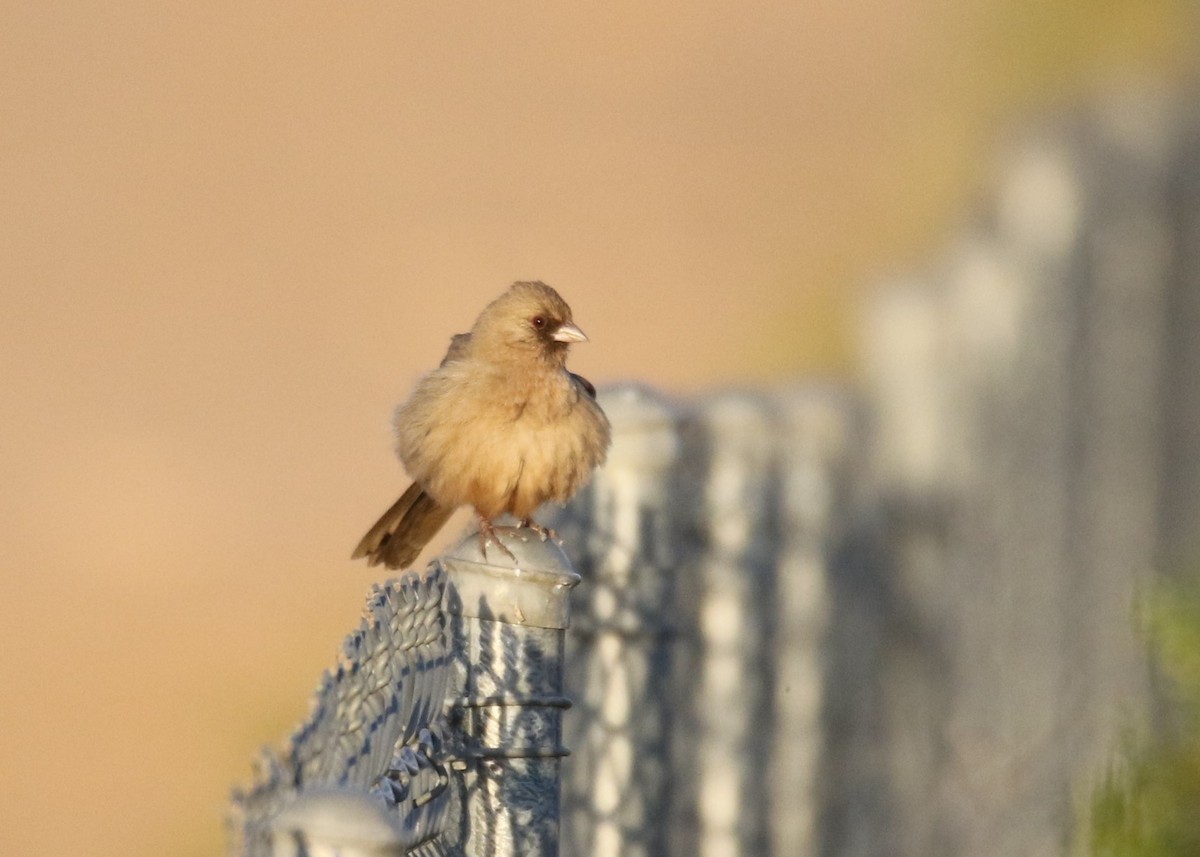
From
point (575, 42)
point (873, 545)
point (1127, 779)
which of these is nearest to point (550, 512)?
point (873, 545)

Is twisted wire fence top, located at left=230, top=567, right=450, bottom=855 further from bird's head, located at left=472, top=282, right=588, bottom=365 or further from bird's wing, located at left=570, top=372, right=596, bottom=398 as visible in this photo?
bird's head, located at left=472, top=282, right=588, bottom=365

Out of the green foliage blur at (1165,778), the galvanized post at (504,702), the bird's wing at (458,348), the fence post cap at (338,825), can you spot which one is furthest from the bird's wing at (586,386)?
the fence post cap at (338,825)

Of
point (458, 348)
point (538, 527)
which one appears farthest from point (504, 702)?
point (458, 348)

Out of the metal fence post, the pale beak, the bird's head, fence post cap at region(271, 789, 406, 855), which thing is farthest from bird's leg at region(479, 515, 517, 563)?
the pale beak

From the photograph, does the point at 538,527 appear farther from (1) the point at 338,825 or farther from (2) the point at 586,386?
(1) the point at 338,825

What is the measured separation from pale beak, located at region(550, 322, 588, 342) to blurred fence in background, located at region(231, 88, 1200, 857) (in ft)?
1.04

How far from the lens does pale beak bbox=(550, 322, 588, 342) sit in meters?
4.55

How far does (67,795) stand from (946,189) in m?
4.91

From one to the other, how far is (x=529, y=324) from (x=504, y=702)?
6.21 ft

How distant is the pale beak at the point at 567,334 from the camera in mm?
4551

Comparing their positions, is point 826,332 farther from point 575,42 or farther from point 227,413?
point 575,42

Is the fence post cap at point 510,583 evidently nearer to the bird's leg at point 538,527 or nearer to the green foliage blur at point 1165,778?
the bird's leg at point 538,527

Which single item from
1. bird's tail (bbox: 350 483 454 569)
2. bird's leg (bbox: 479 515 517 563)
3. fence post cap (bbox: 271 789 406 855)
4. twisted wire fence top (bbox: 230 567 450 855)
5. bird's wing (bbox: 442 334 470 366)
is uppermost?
bird's wing (bbox: 442 334 470 366)

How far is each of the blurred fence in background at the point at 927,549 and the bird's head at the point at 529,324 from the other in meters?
0.29
